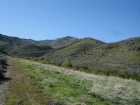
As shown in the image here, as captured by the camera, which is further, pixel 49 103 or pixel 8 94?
pixel 8 94

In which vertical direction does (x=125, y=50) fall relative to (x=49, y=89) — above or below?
above

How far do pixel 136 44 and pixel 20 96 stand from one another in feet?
298

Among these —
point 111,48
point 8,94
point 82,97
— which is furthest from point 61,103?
point 111,48

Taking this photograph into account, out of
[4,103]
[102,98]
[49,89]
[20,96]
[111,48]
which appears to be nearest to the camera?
[4,103]

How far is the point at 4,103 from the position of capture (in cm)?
1425

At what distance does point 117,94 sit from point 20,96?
857cm

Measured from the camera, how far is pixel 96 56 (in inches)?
3927

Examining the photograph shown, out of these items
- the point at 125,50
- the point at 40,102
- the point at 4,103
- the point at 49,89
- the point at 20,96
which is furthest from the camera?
the point at 125,50

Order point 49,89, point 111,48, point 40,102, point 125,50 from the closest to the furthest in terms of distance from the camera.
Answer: point 40,102
point 49,89
point 125,50
point 111,48

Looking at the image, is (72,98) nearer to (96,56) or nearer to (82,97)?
(82,97)

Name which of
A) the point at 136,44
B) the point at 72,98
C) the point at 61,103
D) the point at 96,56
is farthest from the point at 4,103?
the point at 136,44

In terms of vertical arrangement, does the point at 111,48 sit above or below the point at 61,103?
above

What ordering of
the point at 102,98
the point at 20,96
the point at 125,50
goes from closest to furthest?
the point at 20,96 → the point at 102,98 → the point at 125,50

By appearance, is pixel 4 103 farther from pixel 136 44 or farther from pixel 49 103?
pixel 136 44
